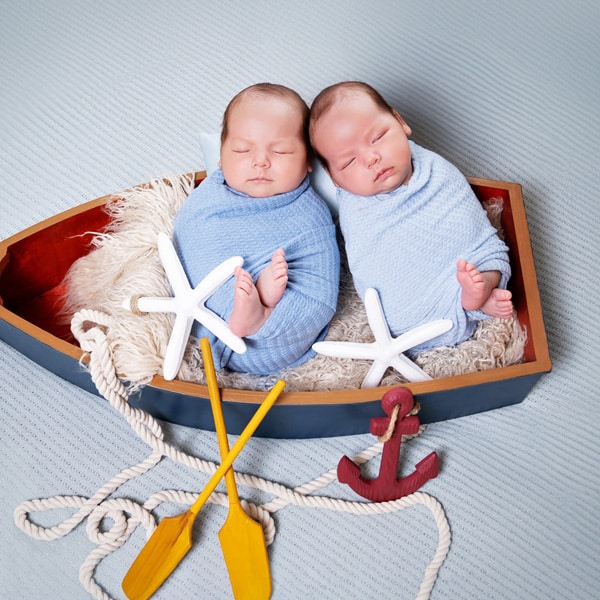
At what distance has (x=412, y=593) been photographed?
1.22 meters

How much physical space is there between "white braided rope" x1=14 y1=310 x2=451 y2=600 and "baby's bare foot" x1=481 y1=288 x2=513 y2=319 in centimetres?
33

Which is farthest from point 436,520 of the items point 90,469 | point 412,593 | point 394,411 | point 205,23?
point 205,23

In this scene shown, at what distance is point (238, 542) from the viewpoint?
1206mm

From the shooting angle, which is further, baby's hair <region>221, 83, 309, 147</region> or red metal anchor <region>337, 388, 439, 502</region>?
baby's hair <region>221, 83, 309, 147</region>

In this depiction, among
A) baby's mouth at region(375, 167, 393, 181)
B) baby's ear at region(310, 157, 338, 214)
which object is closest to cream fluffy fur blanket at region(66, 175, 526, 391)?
baby's ear at region(310, 157, 338, 214)

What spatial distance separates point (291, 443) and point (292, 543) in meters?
0.19

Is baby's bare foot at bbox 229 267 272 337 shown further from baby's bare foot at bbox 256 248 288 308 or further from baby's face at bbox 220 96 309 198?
baby's face at bbox 220 96 309 198

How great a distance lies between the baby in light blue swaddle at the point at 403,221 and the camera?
1304 millimetres

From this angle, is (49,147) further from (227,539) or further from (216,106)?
(227,539)

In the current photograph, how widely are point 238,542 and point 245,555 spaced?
0.02 meters

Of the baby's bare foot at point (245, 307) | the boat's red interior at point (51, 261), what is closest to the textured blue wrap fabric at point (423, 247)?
the boat's red interior at point (51, 261)

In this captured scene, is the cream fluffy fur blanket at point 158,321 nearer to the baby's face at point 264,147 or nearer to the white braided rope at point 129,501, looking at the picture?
the white braided rope at point 129,501

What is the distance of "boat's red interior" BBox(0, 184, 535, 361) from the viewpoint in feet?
4.74

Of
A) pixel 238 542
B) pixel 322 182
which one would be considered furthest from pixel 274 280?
pixel 238 542
